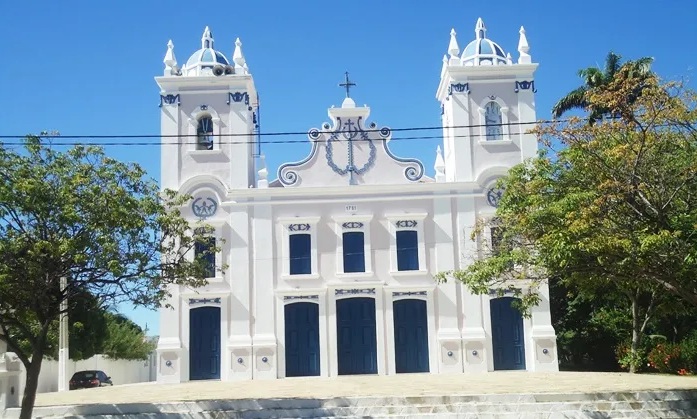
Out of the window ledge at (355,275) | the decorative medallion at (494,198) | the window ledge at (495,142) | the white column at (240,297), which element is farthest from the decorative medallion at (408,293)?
the window ledge at (495,142)

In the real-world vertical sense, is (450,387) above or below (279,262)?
below

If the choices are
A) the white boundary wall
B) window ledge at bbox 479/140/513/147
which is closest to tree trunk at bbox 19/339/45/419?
the white boundary wall

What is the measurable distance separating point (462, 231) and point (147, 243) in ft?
45.7

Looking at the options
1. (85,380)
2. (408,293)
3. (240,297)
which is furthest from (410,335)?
(85,380)

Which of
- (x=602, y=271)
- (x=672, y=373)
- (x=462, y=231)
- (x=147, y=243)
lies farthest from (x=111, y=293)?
(x=672, y=373)

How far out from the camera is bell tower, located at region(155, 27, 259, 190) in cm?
2852

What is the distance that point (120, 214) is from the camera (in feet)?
49.0

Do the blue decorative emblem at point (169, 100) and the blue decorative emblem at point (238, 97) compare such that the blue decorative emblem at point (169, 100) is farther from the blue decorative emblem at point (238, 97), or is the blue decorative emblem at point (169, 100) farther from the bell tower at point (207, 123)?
the blue decorative emblem at point (238, 97)

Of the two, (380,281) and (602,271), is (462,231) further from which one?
(602,271)

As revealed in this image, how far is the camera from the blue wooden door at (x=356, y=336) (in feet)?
89.7

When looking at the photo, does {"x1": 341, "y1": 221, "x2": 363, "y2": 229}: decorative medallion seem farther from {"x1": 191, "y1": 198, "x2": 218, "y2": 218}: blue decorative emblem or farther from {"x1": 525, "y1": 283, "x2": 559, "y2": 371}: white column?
{"x1": 525, "y1": 283, "x2": 559, "y2": 371}: white column

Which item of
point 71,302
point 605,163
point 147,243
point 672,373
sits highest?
point 605,163

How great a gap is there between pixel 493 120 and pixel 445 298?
6.32 metres

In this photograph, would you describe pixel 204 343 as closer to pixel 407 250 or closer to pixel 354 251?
pixel 354 251
